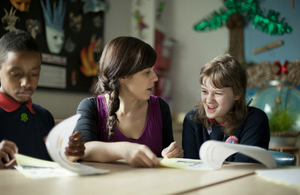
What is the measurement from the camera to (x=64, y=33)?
2.43 metres

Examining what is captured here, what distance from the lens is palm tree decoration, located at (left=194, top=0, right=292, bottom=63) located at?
2.79m

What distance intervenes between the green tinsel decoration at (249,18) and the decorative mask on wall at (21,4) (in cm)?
193

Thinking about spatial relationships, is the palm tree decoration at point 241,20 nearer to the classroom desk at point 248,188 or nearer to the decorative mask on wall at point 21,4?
the decorative mask on wall at point 21,4

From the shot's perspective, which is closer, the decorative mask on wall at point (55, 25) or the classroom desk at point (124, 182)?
the classroom desk at point (124, 182)

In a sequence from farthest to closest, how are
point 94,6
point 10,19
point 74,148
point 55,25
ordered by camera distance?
point 94,6 < point 55,25 < point 10,19 < point 74,148

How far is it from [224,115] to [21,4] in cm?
179

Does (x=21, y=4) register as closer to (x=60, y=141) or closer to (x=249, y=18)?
(x=60, y=141)

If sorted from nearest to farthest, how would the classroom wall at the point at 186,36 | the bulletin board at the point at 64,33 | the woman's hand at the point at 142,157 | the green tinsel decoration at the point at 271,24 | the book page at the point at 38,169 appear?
the book page at the point at 38,169, the woman's hand at the point at 142,157, the bulletin board at the point at 64,33, the green tinsel decoration at the point at 271,24, the classroom wall at the point at 186,36

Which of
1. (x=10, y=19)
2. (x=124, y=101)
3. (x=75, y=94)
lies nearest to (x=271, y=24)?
(x=75, y=94)

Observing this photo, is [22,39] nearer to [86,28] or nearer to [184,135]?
[184,135]

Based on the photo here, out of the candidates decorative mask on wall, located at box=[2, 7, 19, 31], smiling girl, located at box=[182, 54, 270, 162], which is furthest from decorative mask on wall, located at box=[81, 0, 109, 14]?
smiling girl, located at box=[182, 54, 270, 162]

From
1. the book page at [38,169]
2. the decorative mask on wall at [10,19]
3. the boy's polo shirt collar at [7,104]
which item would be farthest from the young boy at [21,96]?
the decorative mask on wall at [10,19]

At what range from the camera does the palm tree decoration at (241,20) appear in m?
2.79

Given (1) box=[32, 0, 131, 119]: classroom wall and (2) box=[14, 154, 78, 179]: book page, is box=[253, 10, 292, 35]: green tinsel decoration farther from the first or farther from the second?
(2) box=[14, 154, 78, 179]: book page
